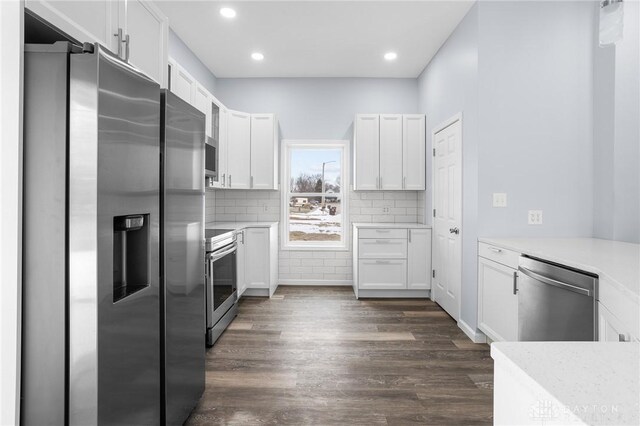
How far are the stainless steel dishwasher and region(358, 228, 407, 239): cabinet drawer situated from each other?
2050mm

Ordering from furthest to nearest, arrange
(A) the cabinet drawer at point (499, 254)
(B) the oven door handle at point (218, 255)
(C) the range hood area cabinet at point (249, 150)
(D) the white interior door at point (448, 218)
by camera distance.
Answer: (C) the range hood area cabinet at point (249, 150) → (D) the white interior door at point (448, 218) → (B) the oven door handle at point (218, 255) → (A) the cabinet drawer at point (499, 254)

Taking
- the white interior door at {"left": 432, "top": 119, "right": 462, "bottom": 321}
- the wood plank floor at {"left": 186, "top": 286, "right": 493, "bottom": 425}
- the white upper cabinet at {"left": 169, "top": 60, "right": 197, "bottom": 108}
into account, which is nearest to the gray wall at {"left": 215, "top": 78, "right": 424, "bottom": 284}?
the white interior door at {"left": 432, "top": 119, "right": 462, "bottom": 321}

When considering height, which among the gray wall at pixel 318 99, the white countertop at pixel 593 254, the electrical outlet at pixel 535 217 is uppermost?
the gray wall at pixel 318 99

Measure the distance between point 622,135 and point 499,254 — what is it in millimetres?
1378

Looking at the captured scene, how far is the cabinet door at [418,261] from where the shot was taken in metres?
4.34

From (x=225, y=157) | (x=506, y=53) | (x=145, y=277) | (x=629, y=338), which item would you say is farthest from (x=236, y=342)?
(x=506, y=53)

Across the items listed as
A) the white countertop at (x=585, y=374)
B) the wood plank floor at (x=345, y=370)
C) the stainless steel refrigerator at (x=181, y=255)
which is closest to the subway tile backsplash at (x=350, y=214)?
the wood plank floor at (x=345, y=370)

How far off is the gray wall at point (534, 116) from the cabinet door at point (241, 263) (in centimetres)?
248

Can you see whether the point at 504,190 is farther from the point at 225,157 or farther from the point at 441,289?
the point at 225,157

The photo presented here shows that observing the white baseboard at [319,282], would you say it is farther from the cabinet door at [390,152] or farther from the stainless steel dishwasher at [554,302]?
the stainless steel dishwasher at [554,302]

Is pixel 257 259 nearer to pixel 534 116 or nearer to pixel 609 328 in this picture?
pixel 534 116

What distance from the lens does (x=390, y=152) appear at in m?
4.61

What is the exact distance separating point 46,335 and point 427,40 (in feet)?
13.5

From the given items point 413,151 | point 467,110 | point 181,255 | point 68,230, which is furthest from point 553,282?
point 413,151
